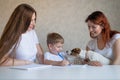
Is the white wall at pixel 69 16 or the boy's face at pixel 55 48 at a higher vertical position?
the white wall at pixel 69 16

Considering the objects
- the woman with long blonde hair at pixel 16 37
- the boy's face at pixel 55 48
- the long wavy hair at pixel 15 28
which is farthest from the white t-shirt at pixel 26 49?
the boy's face at pixel 55 48

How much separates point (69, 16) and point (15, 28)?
1639mm

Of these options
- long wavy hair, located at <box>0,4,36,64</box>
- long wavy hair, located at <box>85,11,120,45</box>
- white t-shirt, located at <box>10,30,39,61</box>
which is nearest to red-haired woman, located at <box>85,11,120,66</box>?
long wavy hair, located at <box>85,11,120,45</box>

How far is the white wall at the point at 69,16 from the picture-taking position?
305 cm

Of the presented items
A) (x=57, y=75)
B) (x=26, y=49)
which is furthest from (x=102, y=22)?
(x=57, y=75)

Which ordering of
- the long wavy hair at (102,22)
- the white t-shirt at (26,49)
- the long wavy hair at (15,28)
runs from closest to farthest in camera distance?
the long wavy hair at (15,28)
the white t-shirt at (26,49)
the long wavy hair at (102,22)

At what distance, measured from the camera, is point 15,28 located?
1.56 metres

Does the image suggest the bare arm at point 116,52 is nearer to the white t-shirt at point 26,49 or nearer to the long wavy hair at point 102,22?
the long wavy hair at point 102,22

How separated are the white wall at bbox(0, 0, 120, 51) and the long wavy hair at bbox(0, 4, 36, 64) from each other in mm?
1418

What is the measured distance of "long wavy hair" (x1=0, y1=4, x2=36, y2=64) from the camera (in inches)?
59.2

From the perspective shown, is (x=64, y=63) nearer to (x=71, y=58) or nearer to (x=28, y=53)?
(x=28, y=53)

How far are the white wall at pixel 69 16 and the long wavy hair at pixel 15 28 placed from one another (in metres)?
1.42

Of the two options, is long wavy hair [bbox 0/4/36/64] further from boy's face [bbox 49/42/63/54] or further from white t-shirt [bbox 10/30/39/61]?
boy's face [bbox 49/42/63/54]

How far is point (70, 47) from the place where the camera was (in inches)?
124
